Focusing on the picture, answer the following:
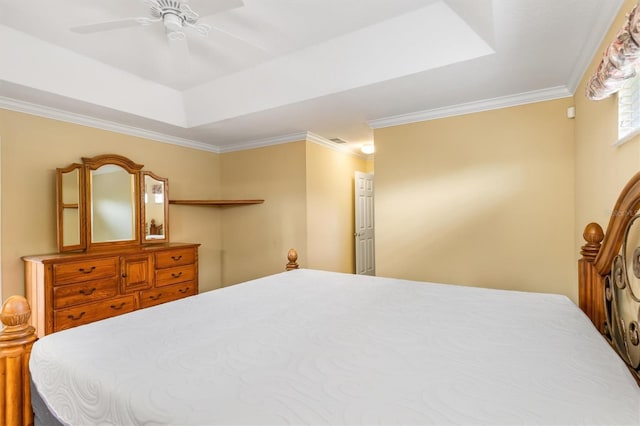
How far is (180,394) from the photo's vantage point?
92 centimetres

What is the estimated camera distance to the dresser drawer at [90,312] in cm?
272

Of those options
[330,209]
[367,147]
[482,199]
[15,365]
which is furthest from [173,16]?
[367,147]

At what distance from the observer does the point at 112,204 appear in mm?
3393

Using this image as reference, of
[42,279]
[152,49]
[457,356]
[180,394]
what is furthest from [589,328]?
[42,279]

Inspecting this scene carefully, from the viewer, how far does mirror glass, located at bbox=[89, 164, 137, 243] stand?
3.25 m

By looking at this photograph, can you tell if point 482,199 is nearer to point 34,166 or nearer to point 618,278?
point 618,278

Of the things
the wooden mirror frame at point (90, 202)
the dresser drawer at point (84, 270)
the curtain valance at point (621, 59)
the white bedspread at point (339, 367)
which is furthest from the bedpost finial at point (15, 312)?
the curtain valance at point (621, 59)

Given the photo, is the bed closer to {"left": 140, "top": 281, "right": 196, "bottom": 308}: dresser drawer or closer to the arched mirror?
{"left": 140, "top": 281, "right": 196, "bottom": 308}: dresser drawer

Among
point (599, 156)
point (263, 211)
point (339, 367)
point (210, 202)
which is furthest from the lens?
point (263, 211)

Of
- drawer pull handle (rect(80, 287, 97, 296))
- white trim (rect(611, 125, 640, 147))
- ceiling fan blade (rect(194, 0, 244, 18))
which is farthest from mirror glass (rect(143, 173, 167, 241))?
white trim (rect(611, 125, 640, 147))

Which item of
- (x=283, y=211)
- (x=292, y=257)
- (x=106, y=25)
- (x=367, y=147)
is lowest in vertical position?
(x=292, y=257)

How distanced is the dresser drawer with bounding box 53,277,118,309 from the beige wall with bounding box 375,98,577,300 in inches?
107

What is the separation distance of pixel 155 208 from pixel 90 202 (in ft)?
2.26

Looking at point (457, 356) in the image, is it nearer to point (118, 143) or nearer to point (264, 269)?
point (264, 269)
